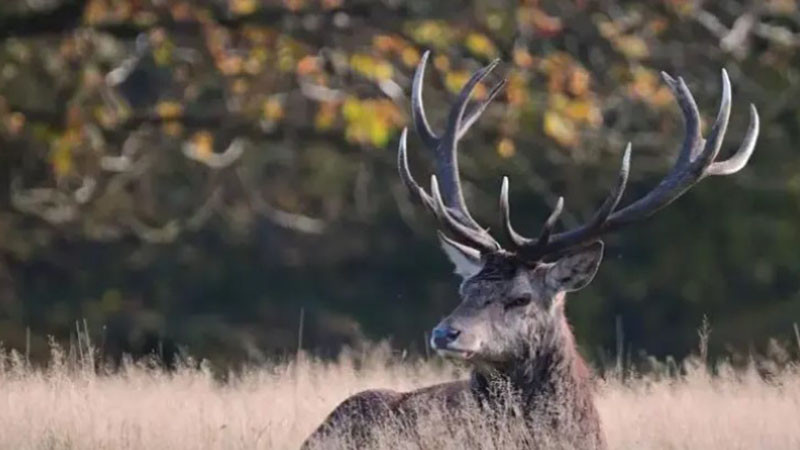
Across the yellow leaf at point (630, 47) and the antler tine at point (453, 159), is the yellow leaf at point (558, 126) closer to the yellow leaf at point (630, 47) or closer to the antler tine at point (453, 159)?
the yellow leaf at point (630, 47)

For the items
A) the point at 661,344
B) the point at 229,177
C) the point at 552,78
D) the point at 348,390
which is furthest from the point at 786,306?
the point at 348,390

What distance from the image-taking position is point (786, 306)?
21.8m

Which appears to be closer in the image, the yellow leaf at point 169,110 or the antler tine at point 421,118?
the antler tine at point 421,118

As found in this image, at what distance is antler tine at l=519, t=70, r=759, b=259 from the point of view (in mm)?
8188

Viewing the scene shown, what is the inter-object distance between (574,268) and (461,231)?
52 cm

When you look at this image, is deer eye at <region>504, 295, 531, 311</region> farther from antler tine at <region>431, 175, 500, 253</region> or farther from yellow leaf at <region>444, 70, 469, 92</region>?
yellow leaf at <region>444, 70, 469, 92</region>

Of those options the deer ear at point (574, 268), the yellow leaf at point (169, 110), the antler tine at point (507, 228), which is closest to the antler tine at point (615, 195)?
the deer ear at point (574, 268)

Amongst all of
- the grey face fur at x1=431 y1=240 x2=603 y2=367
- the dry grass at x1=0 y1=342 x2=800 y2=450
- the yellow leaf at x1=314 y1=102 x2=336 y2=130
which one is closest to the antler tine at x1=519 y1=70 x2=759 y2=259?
the grey face fur at x1=431 y1=240 x2=603 y2=367

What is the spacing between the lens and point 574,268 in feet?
26.5

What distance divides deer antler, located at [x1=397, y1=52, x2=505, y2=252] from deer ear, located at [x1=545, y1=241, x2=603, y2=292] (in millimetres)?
315

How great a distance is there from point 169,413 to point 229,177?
1435 centimetres

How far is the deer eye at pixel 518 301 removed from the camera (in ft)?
26.3

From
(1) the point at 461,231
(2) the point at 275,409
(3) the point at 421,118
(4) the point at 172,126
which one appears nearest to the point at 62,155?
(4) the point at 172,126

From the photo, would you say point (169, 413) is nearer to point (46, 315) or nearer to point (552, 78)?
point (552, 78)
